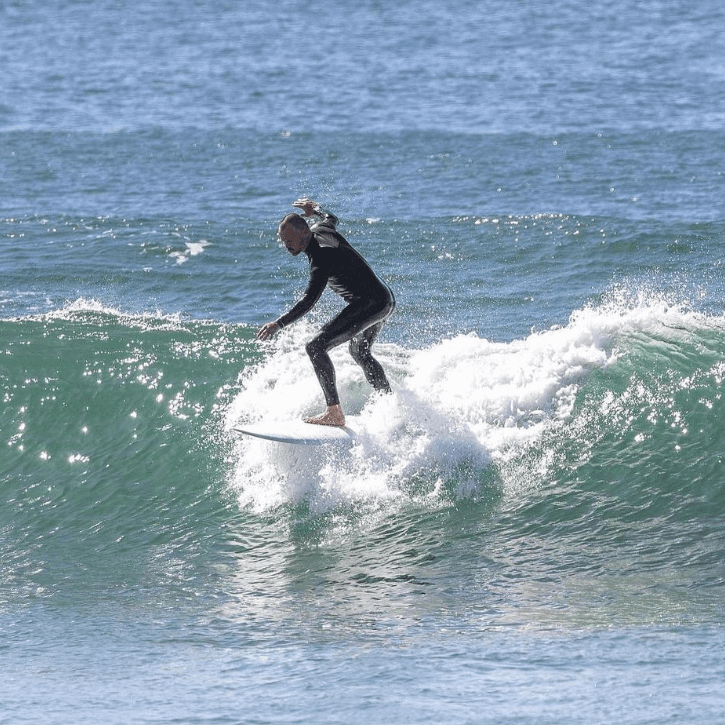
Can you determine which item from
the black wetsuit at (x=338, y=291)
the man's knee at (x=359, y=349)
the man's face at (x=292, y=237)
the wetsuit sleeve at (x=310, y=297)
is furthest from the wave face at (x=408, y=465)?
the man's face at (x=292, y=237)

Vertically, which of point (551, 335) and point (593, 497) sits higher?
point (551, 335)

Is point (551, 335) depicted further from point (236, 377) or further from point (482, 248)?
point (482, 248)

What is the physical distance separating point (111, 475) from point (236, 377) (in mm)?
1768

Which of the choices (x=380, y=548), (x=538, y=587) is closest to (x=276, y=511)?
(x=380, y=548)

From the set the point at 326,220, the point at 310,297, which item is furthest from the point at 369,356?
the point at 326,220

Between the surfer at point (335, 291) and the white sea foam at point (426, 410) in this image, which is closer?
the surfer at point (335, 291)

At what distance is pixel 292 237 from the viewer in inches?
333

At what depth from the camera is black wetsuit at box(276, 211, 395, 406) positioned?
8.79m

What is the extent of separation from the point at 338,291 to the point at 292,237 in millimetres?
874

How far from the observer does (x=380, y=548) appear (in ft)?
28.9

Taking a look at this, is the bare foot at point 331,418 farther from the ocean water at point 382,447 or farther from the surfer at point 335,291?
the ocean water at point 382,447

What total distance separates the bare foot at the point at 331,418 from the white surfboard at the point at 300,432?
0.10 feet

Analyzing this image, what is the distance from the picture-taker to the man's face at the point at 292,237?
843cm

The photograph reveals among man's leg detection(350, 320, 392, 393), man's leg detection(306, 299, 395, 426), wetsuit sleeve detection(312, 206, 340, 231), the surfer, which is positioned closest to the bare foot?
the surfer
